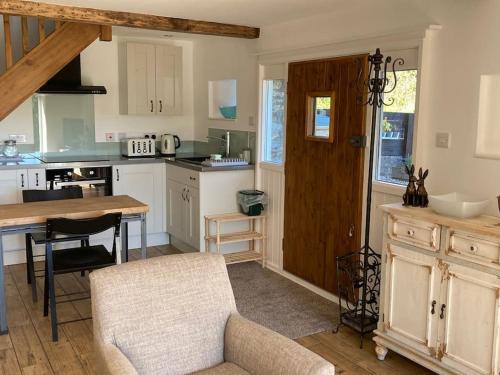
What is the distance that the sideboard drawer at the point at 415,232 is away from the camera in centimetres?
287

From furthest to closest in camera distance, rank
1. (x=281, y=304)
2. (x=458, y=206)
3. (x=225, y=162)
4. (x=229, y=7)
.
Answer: (x=225, y=162), (x=281, y=304), (x=229, y=7), (x=458, y=206)

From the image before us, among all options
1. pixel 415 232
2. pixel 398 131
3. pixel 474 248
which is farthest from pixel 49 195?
pixel 474 248

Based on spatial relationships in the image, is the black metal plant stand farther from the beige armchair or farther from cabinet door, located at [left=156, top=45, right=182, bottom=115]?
cabinet door, located at [left=156, top=45, right=182, bottom=115]

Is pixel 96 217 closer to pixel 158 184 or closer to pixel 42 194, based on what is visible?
pixel 42 194

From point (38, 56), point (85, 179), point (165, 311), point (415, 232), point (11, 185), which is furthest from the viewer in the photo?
point (85, 179)

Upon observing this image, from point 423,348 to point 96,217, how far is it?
2185 millimetres

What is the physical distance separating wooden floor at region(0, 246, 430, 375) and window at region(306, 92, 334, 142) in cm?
152

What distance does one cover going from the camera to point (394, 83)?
11.7ft

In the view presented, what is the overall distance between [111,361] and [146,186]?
3820 millimetres

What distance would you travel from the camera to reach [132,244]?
579 centimetres

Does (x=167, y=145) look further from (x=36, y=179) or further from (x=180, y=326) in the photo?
(x=180, y=326)

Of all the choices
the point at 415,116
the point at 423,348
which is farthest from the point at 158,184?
the point at 423,348

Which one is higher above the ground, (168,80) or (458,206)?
(168,80)

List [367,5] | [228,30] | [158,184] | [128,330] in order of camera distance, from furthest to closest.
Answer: [158,184], [228,30], [367,5], [128,330]
